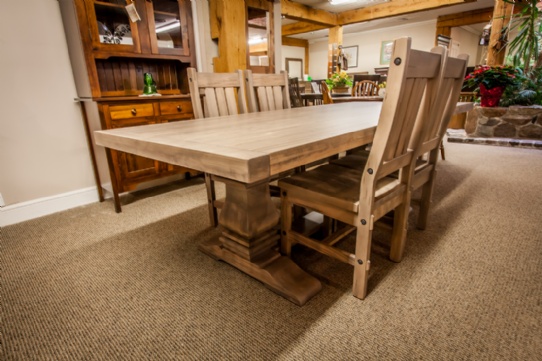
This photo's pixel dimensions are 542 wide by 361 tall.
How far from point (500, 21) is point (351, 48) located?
6535 mm

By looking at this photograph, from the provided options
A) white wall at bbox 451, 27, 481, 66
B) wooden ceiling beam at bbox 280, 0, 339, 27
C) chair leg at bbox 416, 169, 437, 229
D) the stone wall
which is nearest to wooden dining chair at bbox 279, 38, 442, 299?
chair leg at bbox 416, 169, 437, 229

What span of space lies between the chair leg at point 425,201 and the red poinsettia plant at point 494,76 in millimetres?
3436

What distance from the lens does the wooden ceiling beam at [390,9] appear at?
586 centimetres

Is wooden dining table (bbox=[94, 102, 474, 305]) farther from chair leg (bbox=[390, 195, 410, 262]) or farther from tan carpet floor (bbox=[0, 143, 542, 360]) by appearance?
chair leg (bbox=[390, 195, 410, 262])

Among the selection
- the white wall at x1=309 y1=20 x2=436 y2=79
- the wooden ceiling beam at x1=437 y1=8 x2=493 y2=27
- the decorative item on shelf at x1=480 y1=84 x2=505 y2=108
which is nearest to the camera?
the decorative item on shelf at x1=480 y1=84 x2=505 y2=108

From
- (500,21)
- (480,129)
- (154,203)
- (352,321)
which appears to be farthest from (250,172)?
(500,21)

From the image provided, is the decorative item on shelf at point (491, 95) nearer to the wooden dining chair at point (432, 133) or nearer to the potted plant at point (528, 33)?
the potted plant at point (528, 33)

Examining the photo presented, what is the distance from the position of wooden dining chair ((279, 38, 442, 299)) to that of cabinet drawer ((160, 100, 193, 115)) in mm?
1605

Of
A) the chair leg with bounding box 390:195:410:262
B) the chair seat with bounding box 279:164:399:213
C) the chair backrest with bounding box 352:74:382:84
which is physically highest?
the chair backrest with bounding box 352:74:382:84

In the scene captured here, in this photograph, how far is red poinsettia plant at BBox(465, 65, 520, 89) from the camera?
3986mm

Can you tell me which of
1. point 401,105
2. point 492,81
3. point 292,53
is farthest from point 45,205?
point 292,53

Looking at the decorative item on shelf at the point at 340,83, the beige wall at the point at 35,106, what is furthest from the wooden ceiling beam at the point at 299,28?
the beige wall at the point at 35,106

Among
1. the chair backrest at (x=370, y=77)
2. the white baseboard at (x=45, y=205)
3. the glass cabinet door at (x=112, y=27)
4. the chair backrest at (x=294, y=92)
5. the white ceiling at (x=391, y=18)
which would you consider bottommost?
the white baseboard at (x=45, y=205)

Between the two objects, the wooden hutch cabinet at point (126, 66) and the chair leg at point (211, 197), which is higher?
the wooden hutch cabinet at point (126, 66)
